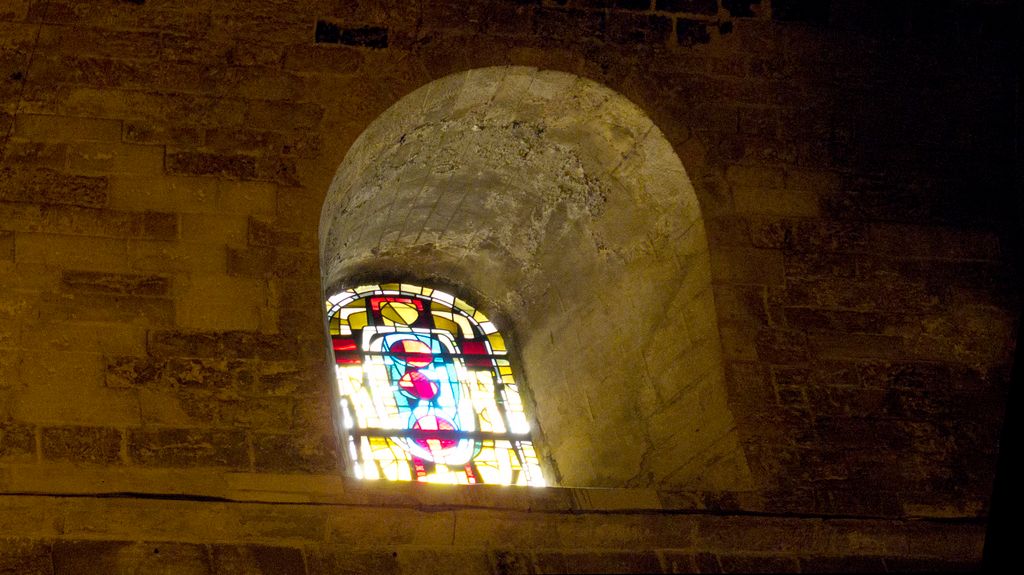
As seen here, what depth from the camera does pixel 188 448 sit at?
5008 mm

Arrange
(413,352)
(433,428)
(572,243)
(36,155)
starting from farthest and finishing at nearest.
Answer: (413,352) < (433,428) < (572,243) < (36,155)

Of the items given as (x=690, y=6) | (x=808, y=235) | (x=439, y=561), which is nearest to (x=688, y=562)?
(x=439, y=561)

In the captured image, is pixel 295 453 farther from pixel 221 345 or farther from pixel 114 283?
pixel 114 283

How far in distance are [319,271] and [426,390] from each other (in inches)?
60.1

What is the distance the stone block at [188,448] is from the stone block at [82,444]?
0.06m

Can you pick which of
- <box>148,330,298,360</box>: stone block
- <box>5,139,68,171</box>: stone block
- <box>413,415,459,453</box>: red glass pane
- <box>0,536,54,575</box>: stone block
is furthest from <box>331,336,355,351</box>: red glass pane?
<box>0,536,54,575</box>: stone block

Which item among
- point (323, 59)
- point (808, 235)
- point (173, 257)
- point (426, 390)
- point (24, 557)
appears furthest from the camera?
point (426, 390)

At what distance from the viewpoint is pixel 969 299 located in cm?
594

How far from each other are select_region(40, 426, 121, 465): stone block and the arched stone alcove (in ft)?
4.02

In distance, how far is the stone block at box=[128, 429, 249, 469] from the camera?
16.3 feet

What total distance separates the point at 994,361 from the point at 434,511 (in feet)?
7.44

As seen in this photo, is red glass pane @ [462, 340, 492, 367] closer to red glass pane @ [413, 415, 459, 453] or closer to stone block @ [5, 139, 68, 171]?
red glass pane @ [413, 415, 459, 453]

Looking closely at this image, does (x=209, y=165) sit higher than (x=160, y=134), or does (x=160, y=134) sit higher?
(x=160, y=134)

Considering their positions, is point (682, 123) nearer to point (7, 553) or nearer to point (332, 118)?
point (332, 118)
